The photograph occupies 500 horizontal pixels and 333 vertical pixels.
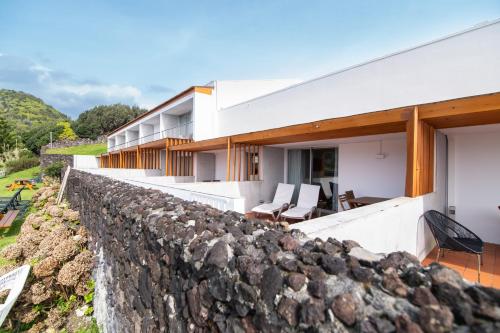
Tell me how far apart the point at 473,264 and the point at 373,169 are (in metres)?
3.88

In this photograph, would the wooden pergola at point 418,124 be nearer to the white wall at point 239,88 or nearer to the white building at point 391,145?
the white building at point 391,145

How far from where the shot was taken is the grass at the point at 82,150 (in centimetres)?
4197

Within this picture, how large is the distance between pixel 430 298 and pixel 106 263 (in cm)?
486

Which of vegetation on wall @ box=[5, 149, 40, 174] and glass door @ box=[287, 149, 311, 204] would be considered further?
vegetation on wall @ box=[5, 149, 40, 174]

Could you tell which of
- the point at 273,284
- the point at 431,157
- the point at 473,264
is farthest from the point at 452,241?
the point at 273,284

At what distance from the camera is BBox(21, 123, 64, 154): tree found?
49000 millimetres

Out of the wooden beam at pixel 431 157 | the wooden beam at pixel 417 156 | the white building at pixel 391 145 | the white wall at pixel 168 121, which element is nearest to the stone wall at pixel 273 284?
the white building at pixel 391 145

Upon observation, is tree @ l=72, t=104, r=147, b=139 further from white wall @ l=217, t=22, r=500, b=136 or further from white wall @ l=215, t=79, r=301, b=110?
white wall @ l=217, t=22, r=500, b=136

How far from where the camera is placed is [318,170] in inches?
383

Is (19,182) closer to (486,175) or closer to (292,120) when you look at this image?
(292,120)

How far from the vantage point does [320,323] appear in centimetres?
106

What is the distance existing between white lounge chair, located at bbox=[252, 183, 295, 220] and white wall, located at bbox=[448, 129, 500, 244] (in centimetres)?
469

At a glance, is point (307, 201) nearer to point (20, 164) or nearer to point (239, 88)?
point (239, 88)

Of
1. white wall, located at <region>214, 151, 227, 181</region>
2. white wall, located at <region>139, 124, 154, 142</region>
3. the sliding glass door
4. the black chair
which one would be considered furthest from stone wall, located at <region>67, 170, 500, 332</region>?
white wall, located at <region>139, 124, 154, 142</region>
